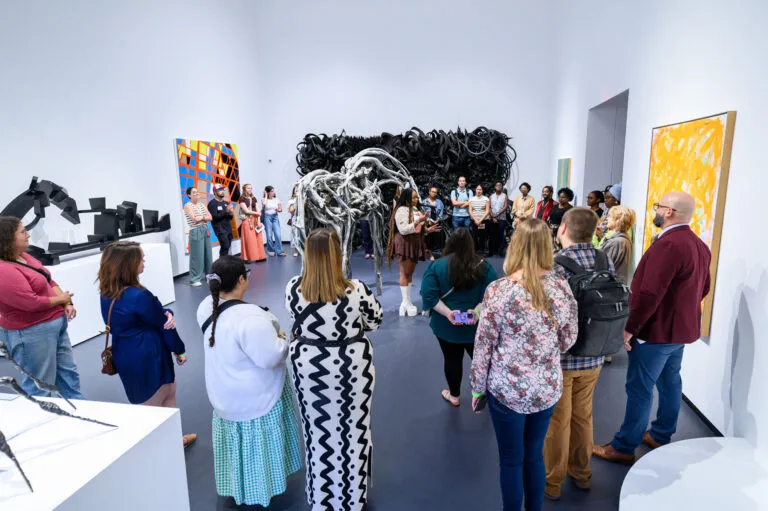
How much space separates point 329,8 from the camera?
430 inches

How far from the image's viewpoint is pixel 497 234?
30.8ft

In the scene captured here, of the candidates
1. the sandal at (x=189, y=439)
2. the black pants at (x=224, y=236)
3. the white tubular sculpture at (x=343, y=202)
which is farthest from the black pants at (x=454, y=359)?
the black pants at (x=224, y=236)

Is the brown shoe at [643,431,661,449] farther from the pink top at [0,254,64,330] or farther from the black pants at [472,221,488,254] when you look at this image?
the black pants at [472,221,488,254]

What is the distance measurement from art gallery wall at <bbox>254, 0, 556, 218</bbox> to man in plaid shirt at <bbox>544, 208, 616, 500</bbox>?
885 centimetres

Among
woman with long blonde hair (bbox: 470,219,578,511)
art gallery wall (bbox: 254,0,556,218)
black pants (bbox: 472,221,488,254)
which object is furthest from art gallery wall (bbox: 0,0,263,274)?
woman with long blonde hair (bbox: 470,219,578,511)

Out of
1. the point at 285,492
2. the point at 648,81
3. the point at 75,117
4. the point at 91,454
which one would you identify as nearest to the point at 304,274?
the point at 91,454

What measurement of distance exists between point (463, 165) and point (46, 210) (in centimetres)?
759

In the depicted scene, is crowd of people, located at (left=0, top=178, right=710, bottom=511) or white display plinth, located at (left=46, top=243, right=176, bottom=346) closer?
crowd of people, located at (left=0, top=178, right=710, bottom=511)

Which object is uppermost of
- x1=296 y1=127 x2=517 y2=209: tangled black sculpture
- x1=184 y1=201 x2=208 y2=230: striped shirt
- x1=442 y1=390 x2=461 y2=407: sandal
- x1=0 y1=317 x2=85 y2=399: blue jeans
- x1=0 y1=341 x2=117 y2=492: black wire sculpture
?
x1=296 y1=127 x2=517 y2=209: tangled black sculpture

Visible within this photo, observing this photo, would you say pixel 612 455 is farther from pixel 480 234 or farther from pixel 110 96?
pixel 110 96

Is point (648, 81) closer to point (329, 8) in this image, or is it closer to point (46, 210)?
point (46, 210)

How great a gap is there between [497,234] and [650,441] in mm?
6641

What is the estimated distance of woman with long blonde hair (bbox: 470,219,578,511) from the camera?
196 centimetres

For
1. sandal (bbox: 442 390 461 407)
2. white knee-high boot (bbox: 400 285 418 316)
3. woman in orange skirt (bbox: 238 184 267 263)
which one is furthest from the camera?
woman in orange skirt (bbox: 238 184 267 263)
